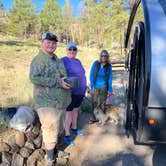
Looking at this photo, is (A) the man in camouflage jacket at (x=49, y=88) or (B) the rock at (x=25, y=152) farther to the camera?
(B) the rock at (x=25, y=152)

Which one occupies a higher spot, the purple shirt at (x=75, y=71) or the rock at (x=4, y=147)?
the purple shirt at (x=75, y=71)

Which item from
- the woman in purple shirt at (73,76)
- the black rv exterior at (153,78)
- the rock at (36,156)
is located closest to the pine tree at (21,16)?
the woman in purple shirt at (73,76)

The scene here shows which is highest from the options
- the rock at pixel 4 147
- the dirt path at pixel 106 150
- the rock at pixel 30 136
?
the rock at pixel 30 136

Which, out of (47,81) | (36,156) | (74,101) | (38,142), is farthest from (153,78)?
(38,142)

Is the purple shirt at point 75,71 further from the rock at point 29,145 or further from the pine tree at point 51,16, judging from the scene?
the pine tree at point 51,16

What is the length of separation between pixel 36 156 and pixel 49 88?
105 cm

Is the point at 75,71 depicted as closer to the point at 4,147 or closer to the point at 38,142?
the point at 38,142

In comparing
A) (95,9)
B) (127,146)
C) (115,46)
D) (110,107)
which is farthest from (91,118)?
(115,46)

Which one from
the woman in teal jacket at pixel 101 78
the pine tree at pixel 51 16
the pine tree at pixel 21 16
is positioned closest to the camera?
the woman in teal jacket at pixel 101 78

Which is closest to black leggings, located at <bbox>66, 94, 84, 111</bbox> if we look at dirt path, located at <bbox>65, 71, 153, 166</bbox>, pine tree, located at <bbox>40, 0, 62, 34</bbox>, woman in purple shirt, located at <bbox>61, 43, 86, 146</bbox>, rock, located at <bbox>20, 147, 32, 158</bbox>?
woman in purple shirt, located at <bbox>61, 43, 86, 146</bbox>

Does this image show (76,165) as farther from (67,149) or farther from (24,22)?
(24,22)

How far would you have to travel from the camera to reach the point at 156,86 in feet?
9.91

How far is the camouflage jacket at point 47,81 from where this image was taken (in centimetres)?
351

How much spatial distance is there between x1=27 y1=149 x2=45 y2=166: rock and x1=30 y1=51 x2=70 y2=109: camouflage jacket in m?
0.77
